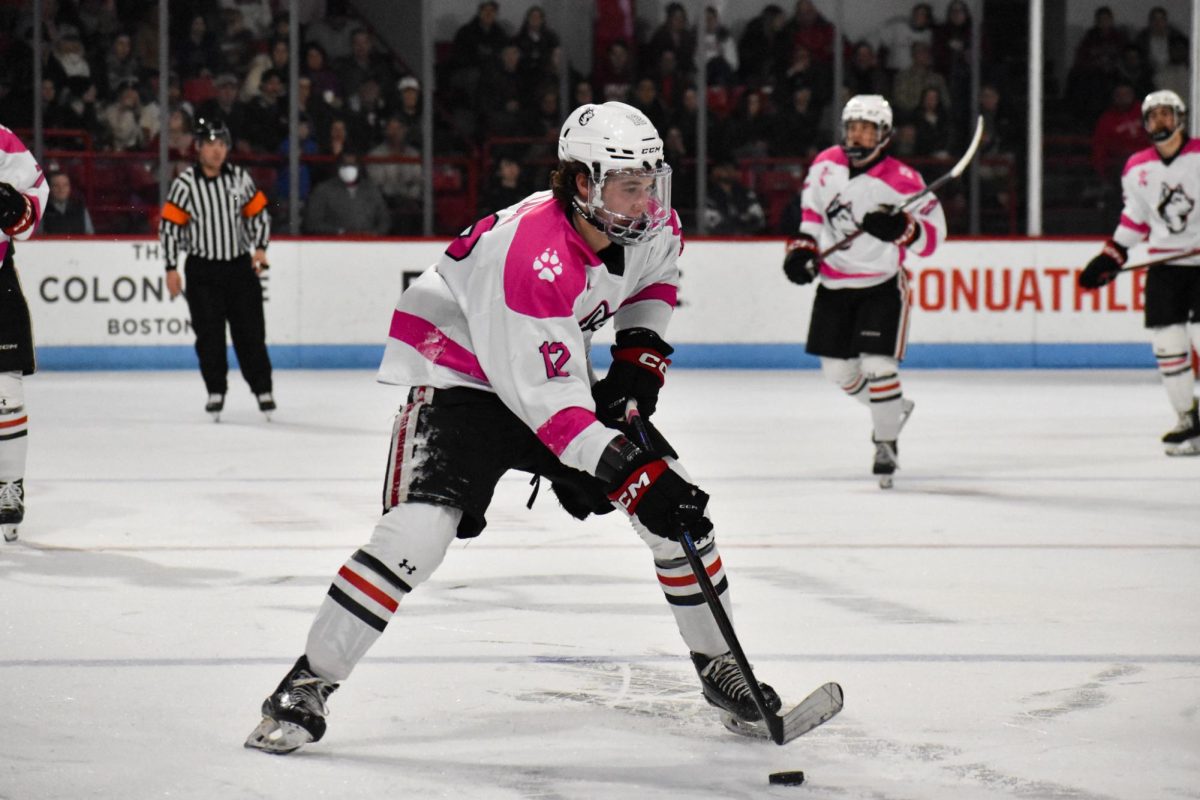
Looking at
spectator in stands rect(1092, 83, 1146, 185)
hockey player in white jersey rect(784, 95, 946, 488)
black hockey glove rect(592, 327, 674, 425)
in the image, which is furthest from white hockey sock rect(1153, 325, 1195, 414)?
spectator in stands rect(1092, 83, 1146, 185)

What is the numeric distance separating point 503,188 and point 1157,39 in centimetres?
472

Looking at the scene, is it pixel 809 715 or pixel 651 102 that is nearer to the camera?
pixel 809 715

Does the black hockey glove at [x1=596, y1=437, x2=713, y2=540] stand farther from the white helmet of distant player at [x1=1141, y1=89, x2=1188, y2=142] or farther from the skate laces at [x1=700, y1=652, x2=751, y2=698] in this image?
the white helmet of distant player at [x1=1141, y1=89, x2=1188, y2=142]

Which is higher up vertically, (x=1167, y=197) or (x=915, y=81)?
(x=915, y=81)

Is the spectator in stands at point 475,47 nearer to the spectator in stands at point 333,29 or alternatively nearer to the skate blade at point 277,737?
the spectator in stands at point 333,29

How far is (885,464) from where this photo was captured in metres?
5.57

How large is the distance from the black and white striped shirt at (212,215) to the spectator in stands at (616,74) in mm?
4221

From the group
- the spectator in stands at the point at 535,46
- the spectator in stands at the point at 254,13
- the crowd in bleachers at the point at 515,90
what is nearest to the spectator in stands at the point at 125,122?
the crowd in bleachers at the point at 515,90

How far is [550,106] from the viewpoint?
37.4ft

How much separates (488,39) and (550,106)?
731mm

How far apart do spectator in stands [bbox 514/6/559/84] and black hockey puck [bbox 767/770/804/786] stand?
948cm

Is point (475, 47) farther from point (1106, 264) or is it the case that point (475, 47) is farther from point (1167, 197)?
point (1167, 197)

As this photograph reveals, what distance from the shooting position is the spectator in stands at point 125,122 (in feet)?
36.3

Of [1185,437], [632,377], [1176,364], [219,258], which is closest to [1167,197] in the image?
[1176,364]
